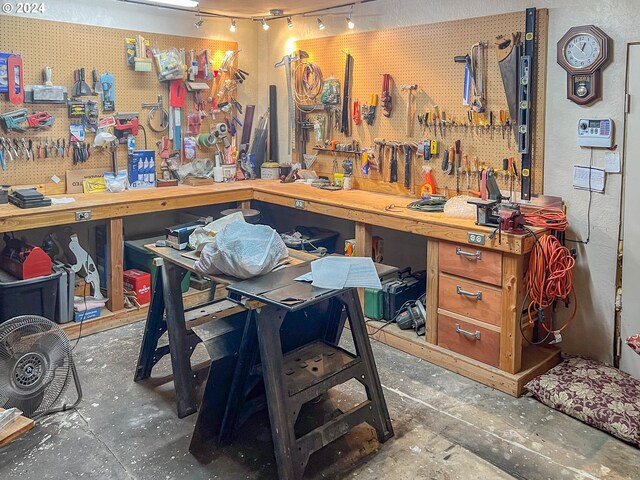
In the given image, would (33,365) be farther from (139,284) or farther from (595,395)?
(595,395)

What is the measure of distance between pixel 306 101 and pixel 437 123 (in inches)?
51.0

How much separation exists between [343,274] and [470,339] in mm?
1171

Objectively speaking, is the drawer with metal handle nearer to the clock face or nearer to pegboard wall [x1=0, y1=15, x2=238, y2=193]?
the clock face

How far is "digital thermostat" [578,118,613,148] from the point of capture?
3.00 m

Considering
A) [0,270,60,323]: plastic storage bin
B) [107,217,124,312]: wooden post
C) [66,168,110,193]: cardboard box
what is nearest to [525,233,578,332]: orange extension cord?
[107,217,124,312]: wooden post

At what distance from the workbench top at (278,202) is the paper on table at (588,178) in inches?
15.7

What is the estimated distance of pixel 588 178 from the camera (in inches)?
122

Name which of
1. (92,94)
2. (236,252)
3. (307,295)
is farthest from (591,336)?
(92,94)

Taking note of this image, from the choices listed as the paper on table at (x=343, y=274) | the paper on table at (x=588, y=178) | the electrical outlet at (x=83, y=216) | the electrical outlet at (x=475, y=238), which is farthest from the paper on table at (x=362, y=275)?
the electrical outlet at (x=83, y=216)

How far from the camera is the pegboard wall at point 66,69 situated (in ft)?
12.7

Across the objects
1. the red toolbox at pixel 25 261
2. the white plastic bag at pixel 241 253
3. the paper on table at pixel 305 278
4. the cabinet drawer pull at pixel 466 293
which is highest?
the white plastic bag at pixel 241 253

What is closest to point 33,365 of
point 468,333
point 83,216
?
point 83,216

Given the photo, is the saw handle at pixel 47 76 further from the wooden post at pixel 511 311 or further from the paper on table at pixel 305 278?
the wooden post at pixel 511 311

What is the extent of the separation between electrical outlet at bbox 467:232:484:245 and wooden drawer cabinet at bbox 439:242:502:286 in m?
0.06
